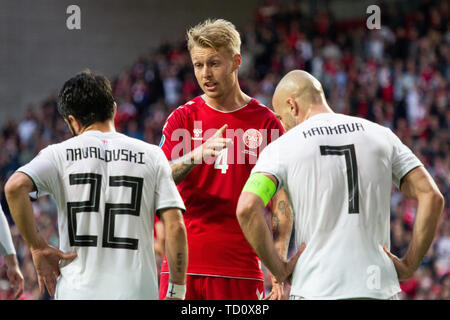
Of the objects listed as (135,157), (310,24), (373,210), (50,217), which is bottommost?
(50,217)

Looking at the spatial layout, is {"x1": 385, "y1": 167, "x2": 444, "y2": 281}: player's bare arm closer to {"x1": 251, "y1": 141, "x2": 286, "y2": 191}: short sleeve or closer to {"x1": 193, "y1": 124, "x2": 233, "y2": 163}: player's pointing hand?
{"x1": 251, "y1": 141, "x2": 286, "y2": 191}: short sleeve

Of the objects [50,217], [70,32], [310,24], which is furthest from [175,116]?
[70,32]

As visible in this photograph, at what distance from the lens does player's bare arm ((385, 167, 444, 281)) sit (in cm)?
397

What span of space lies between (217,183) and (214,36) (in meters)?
1.03

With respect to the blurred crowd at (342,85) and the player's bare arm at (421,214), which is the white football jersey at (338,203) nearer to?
the player's bare arm at (421,214)

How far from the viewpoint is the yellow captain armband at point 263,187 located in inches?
152

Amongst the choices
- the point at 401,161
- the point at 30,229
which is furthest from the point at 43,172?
the point at 401,161

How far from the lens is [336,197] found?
12.6 ft

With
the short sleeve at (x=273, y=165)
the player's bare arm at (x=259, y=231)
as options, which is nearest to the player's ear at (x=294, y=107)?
the short sleeve at (x=273, y=165)

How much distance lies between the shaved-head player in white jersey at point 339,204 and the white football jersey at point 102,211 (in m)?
0.58

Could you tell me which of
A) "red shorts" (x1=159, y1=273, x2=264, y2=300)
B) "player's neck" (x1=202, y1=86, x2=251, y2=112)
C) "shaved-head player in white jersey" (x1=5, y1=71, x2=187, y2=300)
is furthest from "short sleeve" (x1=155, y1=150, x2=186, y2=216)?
"player's neck" (x1=202, y1=86, x2=251, y2=112)

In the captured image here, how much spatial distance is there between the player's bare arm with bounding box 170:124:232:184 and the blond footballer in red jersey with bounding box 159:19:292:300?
0.04m
